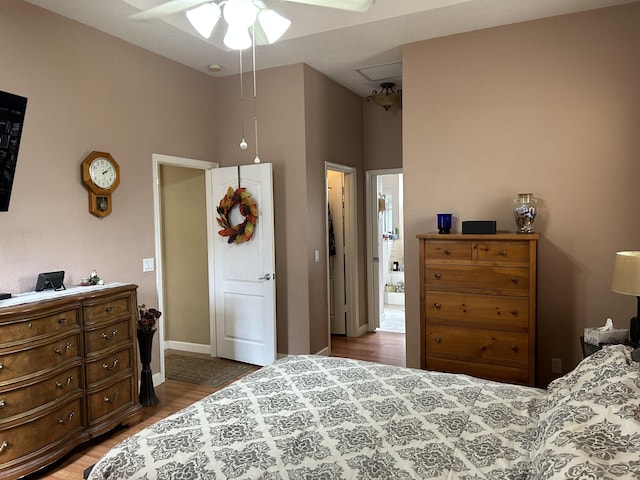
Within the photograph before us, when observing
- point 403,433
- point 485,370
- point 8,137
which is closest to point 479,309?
point 485,370

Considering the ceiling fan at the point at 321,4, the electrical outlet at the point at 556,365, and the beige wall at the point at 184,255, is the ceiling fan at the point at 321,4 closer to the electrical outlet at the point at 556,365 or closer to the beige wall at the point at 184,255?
the beige wall at the point at 184,255

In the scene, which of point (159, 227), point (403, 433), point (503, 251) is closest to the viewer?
point (403, 433)

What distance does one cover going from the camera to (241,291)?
463cm

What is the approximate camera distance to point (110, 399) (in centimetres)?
312

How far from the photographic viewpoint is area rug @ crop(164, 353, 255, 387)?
4249mm

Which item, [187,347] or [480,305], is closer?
[480,305]

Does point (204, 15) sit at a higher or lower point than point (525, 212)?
higher

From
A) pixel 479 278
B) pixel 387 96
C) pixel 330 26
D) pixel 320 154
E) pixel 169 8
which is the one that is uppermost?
pixel 330 26

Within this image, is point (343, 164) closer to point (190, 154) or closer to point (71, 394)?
point (190, 154)

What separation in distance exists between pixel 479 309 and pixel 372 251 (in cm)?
270

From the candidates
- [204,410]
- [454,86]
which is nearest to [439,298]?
[454,86]

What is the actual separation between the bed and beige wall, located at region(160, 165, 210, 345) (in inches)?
122

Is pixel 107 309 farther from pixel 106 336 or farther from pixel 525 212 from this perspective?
pixel 525 212

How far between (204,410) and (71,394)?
1444 millimetres
